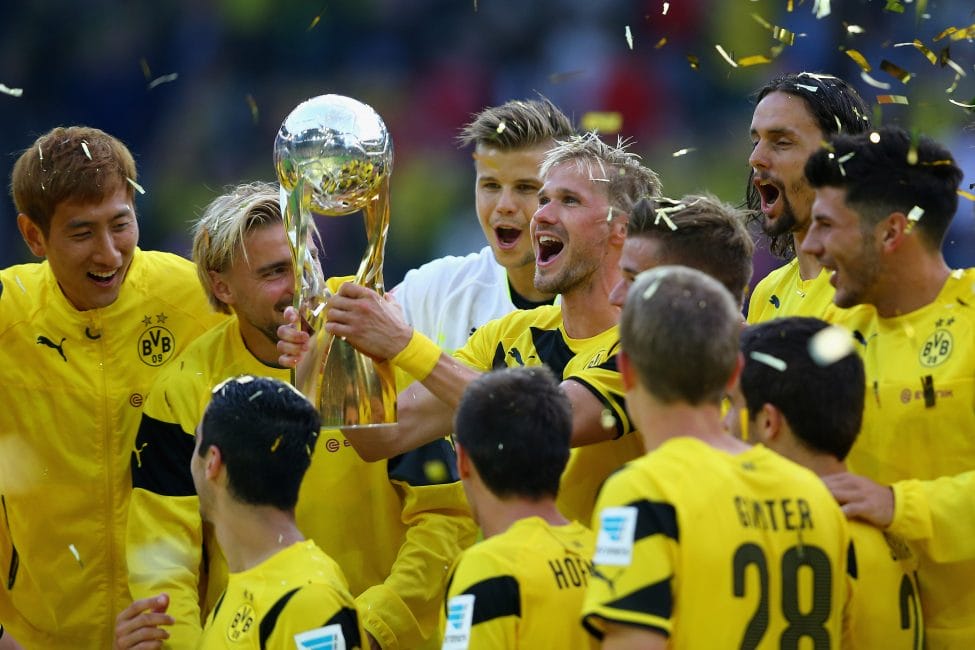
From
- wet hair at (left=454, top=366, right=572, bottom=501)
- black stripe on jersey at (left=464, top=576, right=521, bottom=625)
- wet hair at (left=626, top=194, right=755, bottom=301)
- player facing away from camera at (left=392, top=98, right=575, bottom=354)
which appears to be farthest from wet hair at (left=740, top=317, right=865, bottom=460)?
player facing away from camera at (left=392, top=98, right=575, bottom=354)

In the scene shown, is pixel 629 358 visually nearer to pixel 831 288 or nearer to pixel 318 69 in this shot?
pixel 831 288

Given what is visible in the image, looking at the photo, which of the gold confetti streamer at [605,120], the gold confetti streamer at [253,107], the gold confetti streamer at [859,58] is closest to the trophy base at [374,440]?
the gold confetti streamer at [859,58]

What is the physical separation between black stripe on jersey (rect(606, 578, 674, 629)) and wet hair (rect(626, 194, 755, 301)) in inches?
59.4

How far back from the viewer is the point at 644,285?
299cm

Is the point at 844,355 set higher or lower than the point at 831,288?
lower

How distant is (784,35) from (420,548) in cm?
388

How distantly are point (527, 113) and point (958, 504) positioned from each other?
2904mm

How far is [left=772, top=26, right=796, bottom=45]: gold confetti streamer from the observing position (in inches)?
289

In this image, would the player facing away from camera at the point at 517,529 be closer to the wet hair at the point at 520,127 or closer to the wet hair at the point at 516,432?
the wet hair at the point at 516,432

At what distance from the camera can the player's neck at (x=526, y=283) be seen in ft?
18.8

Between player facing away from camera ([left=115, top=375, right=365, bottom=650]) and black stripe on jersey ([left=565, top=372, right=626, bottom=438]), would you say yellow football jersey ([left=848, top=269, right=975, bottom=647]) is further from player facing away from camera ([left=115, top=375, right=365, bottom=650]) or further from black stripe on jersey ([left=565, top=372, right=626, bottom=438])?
player facing away from camera ([left=115, top=375, right=365, bottom=650])

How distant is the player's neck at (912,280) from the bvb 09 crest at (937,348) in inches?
4.4

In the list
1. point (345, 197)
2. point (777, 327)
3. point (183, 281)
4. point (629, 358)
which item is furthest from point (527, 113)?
point (629, 358)

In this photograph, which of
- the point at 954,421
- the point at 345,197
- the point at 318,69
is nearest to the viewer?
the point at 954,421
